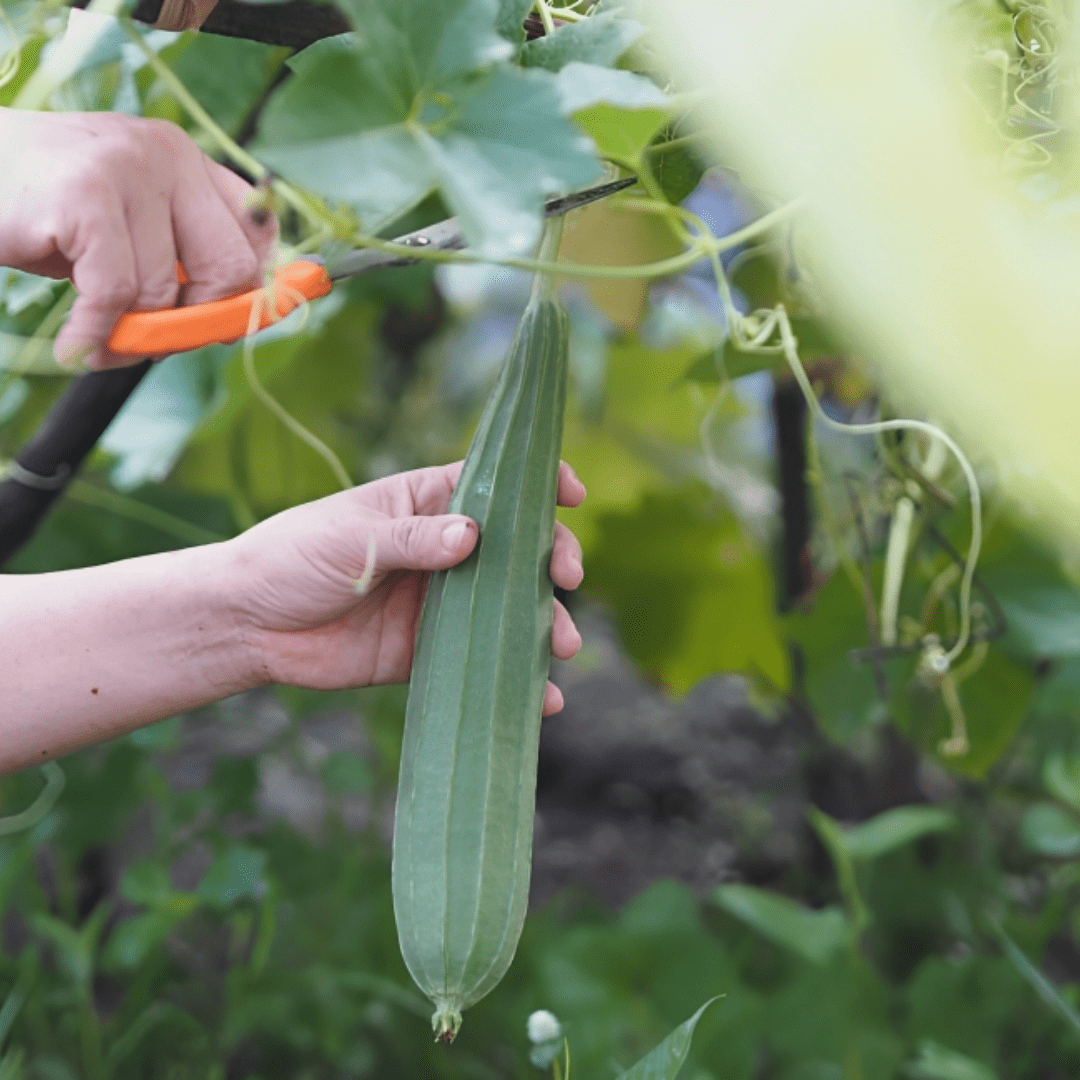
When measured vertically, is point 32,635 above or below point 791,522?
above

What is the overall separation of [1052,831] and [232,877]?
0.71 metres

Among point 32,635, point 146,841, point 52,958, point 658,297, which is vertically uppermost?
point 32,635

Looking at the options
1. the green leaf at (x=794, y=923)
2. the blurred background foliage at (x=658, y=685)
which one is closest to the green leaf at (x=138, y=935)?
the blurred background foliage at (x=658, y=685)

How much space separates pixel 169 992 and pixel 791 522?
796mm

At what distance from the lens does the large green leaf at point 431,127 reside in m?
0.28

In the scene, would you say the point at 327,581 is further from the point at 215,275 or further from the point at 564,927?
the point at 564,927

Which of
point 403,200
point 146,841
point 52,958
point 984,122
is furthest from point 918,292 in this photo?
point 146,841

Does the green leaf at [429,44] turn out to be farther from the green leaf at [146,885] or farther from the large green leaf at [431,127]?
the green leaf at [146,885]

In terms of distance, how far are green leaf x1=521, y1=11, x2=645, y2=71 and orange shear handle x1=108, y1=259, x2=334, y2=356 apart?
131 millimetres

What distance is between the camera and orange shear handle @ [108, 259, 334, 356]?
459mm

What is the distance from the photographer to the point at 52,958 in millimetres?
1268

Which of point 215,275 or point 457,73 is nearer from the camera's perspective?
point 457,73

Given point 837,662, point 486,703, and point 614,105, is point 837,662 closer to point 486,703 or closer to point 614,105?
point 486,703

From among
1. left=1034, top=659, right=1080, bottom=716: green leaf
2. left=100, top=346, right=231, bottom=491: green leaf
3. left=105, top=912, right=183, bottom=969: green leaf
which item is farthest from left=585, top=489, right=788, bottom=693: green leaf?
left=105, top=912, right=183, bottom=969: green leaf
